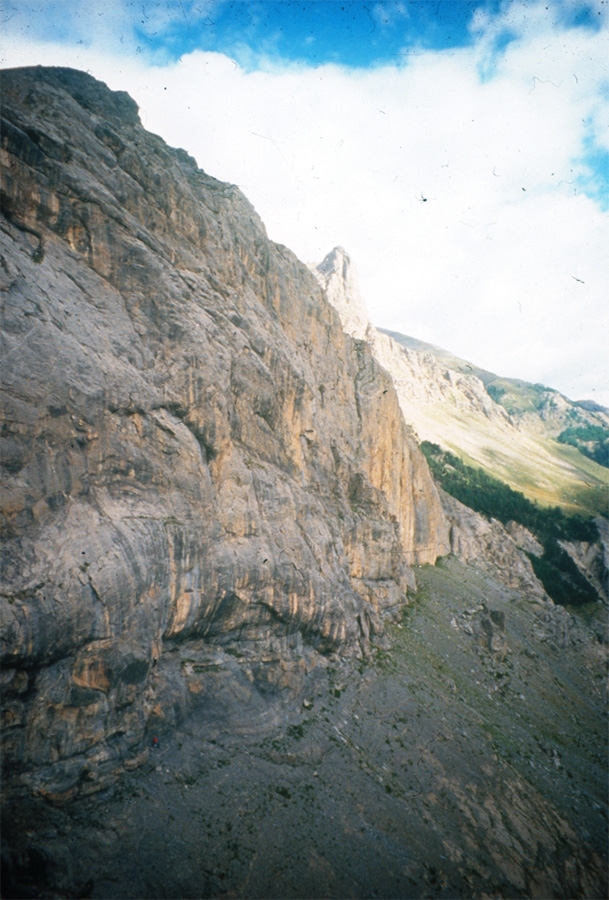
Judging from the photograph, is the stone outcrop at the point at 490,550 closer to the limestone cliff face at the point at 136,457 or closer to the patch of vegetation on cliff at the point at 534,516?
the patch of vegetation on cliff at the point at 534,516

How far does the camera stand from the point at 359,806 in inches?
1188

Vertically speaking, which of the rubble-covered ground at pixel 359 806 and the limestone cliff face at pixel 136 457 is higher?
the limestone cliff face at pixel 136 457

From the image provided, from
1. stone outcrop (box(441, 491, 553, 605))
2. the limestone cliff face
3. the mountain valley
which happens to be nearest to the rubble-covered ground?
the mountain valley

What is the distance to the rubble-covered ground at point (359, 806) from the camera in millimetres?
21984

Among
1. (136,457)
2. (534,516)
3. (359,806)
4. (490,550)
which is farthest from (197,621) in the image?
(534,516)

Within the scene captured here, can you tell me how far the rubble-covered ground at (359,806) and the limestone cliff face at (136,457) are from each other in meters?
2.68

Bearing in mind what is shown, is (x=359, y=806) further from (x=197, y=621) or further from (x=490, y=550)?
(x=490, y=550)

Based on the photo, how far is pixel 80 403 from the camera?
26.6m

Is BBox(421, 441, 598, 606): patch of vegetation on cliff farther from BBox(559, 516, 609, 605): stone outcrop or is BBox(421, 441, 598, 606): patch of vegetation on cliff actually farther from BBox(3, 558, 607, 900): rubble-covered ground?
BBox(3, 558, 607, 900): rubble-covered ground

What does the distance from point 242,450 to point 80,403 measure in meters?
16.4

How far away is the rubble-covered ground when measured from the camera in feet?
72.1

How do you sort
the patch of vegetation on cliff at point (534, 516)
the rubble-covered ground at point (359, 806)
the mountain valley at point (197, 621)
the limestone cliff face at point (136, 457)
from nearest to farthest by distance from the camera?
the rubble-covered ground at point (359, 806) → the mountain valley at point (197, 621) → the limestone cliff face at point (136, 457) → the patch of vegetation on cliff at point (534, 516)

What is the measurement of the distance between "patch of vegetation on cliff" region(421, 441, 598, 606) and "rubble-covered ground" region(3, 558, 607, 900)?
63117 millimetres

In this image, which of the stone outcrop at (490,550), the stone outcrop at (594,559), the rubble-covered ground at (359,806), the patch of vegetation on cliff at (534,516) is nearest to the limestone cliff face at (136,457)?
the rubble-covered ground at (359,806)
